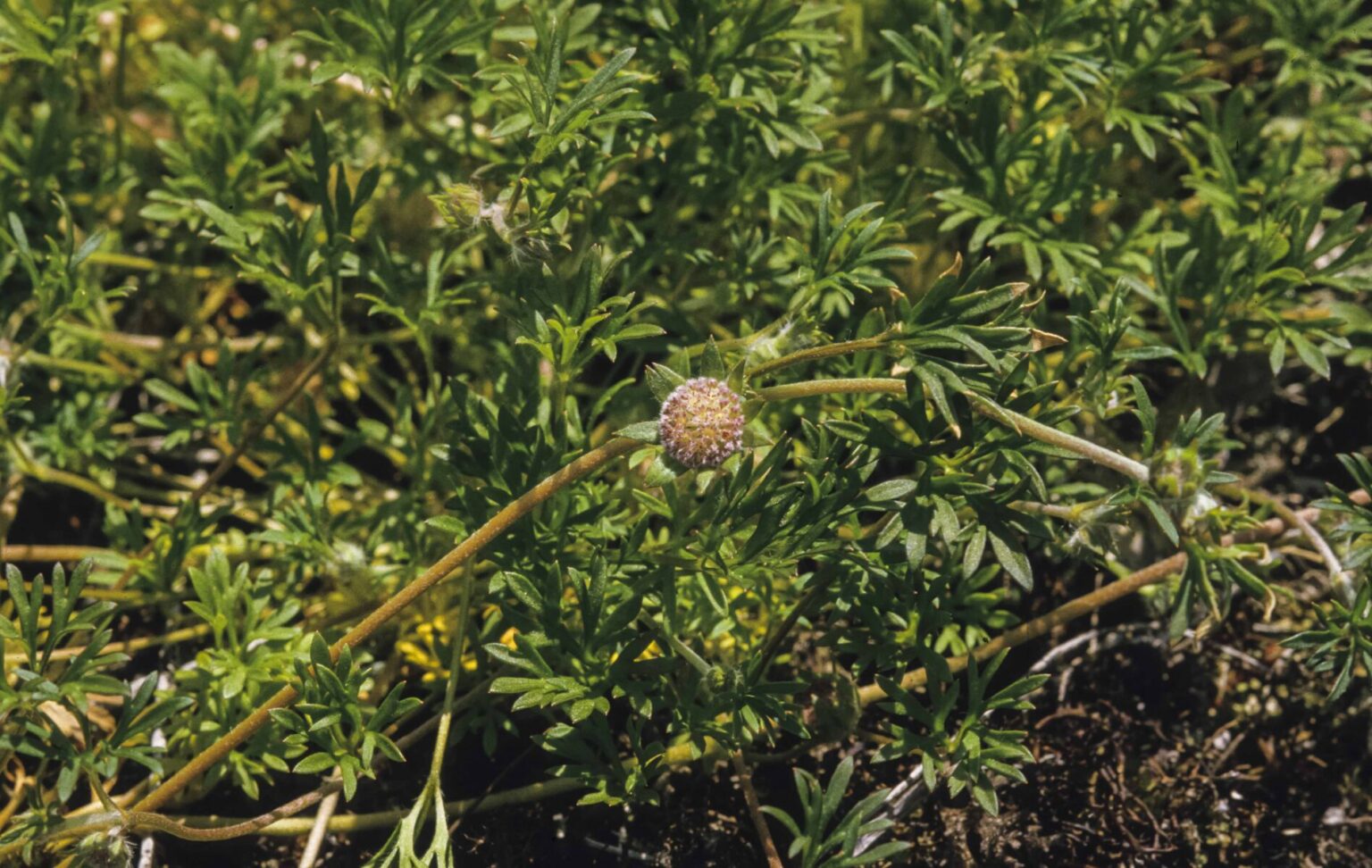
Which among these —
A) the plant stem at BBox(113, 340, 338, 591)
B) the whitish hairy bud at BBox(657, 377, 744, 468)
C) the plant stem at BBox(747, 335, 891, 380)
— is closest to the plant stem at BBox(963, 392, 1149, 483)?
the plant stem at BBox(747, 335, 891, 380)

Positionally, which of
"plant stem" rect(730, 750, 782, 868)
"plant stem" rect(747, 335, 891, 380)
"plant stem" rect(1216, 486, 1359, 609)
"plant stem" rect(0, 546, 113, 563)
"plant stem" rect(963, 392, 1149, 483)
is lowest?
"plant stem" rect(730, 750, 782, 868)

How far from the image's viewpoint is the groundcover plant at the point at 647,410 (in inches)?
78.5

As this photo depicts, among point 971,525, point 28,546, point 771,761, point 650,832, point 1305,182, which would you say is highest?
point 1305,182

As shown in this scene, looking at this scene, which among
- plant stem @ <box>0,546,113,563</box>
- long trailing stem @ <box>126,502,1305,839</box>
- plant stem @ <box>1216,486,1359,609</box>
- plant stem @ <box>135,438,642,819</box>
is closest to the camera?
plant stem @ <box>135,438,642,819</box>

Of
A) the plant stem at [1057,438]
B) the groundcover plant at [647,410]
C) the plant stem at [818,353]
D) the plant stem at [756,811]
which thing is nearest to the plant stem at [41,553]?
the groundcover plant at [647,410]

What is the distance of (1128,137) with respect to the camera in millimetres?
2861

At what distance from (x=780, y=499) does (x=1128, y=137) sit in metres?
1.49

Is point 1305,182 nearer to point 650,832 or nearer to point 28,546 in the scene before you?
point 650,832

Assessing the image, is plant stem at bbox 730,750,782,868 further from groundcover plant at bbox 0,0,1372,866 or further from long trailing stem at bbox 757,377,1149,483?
long trailing stem at bbox 757,377,1149,483

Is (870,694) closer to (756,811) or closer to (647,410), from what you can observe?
(756,811)

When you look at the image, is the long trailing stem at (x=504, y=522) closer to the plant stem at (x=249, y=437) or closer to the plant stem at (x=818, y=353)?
the plant stem at (x=818, y=353)

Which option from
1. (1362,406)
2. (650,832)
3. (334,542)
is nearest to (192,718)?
(334,542)

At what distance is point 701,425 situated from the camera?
5.95 feet

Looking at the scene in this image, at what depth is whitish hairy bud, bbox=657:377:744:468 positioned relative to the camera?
1.81 m
